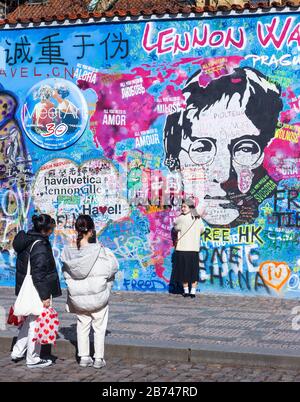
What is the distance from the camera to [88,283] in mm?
8883

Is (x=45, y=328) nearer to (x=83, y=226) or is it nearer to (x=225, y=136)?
(x=83, y=226)

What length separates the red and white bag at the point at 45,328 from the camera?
29.8ft

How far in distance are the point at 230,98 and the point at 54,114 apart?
3.33m

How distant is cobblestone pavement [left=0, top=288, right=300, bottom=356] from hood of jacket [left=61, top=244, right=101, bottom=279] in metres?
1.36

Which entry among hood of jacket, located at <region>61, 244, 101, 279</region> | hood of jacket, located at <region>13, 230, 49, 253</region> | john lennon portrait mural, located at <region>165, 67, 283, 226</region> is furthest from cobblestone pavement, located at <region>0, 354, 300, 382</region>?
john lennon portrait mural, located at <region>165, 67, 283, 226</region>

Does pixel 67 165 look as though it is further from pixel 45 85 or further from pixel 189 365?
pixel 189 365

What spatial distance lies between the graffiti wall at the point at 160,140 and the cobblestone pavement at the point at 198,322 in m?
0.74

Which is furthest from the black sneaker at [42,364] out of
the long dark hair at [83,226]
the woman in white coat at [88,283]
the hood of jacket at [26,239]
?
the long dark hair at [83,226]

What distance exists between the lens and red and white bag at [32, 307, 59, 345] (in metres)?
9.07

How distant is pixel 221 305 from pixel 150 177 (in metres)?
2.87

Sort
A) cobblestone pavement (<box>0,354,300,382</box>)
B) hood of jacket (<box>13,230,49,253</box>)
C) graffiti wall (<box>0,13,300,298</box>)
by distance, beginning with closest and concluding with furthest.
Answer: cobblestone pavement (<box>0,354,300,382</box>) → hood of jacket (<box>13,230,49,253</box>) → graffiti wall (<box>0,13,300,298</box>)

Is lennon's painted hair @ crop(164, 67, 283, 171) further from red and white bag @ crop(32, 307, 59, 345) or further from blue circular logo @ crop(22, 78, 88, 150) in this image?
red and white bag @ crop(32, 307, 59, 345)

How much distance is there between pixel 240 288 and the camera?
1455 cm

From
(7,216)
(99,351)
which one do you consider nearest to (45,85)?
(7,216)
